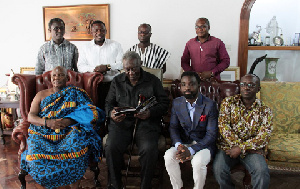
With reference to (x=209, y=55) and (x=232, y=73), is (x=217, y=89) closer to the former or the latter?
(x=209, y=55)

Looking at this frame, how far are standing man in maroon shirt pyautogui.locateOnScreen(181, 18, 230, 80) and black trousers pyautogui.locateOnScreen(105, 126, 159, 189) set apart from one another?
1.24 meters

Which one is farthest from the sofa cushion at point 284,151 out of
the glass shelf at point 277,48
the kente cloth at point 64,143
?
the glass shelf at point 277,48

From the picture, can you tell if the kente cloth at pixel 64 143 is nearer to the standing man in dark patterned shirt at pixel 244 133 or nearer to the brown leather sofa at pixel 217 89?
the brown leather sofa at pixel 217 89

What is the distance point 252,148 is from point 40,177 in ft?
5.60

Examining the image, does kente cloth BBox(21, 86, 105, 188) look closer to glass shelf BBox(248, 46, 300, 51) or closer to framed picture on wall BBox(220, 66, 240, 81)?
framed picture on wall BBox(220, 66, 240, 81)

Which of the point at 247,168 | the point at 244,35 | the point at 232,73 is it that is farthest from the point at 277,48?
the point at 247,168

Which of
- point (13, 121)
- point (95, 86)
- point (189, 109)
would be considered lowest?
point (13, 121)

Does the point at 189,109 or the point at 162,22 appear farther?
the point at 162,22

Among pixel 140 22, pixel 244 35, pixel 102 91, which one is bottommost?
pixel 102 91

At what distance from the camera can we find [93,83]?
254 cm

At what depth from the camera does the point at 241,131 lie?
2018 mm

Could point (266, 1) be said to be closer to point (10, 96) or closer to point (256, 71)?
point (256, 71)

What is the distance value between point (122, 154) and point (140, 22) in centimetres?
286

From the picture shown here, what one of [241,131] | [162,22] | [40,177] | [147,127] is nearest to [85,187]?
[40,177]
